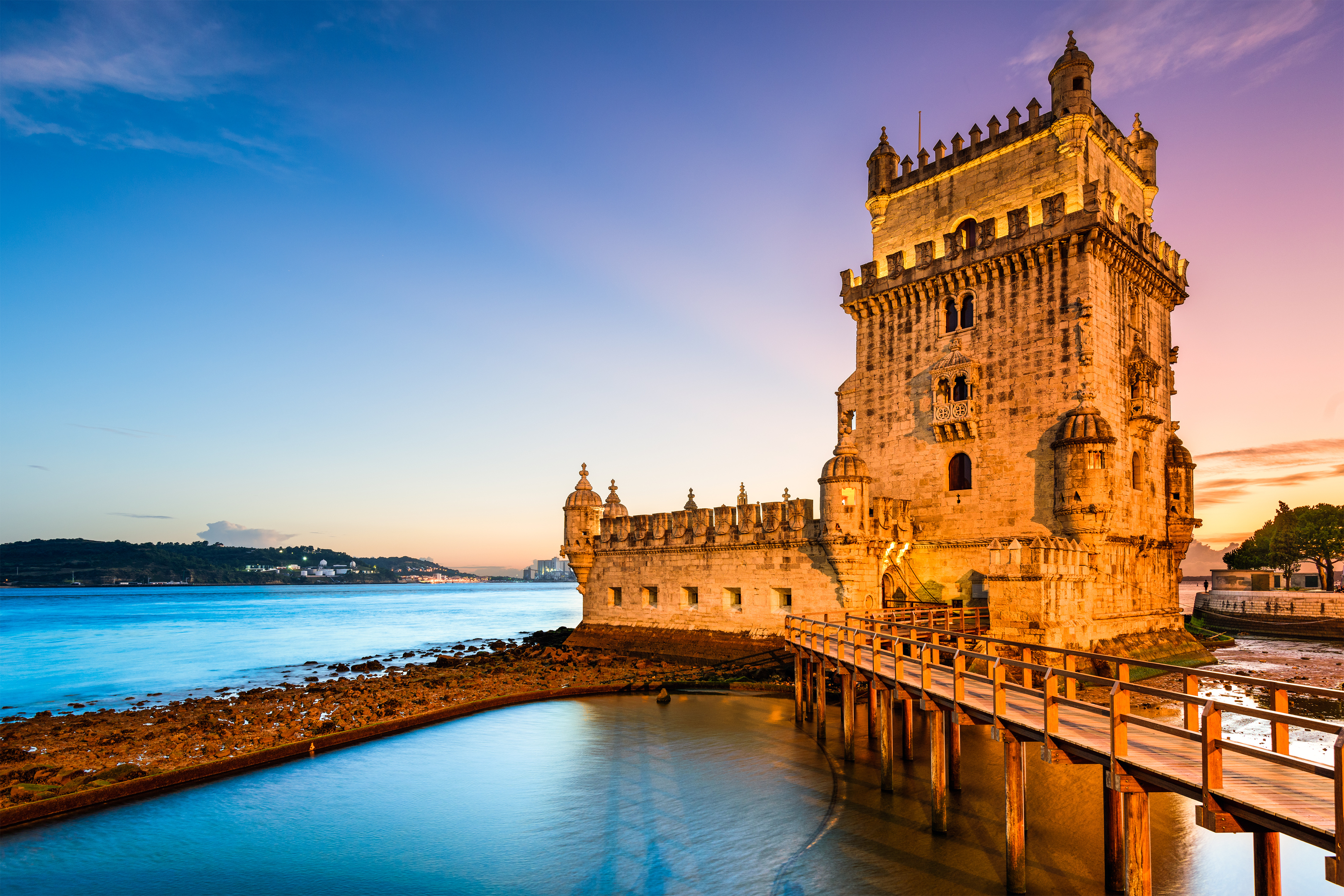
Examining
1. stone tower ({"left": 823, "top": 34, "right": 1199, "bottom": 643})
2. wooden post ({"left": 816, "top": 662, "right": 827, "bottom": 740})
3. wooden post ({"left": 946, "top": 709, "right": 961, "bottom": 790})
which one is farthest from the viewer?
stone tower ({"left": 823, "top": 34, "right": 1199, "bottom": 643})

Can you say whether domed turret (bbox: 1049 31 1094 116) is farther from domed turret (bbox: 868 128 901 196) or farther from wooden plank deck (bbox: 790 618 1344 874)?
wooden plank deck (bbox: 790 618 1344 874)

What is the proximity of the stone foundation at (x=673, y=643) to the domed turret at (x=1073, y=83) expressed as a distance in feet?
71.9

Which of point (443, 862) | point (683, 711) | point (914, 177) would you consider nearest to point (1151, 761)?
point (443, 862)

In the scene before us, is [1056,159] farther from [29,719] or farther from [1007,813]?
[29,719]

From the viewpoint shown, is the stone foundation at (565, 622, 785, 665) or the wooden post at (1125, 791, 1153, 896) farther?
the stone foundation at (565, 622, 785, 665)

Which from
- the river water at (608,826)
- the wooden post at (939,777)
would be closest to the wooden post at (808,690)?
the river water at (608,826)

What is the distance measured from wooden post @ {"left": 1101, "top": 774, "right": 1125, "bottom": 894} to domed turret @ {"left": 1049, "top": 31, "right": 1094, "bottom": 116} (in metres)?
24.2

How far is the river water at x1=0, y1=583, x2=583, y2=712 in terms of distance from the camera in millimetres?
36875

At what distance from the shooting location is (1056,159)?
89.5 ft

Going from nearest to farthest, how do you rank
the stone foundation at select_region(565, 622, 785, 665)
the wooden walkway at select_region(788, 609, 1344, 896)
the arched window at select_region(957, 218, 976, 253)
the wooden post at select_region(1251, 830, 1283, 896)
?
the wooden walkway at select_region(788, 609, 1344, 896)
the wooden post at select_region(1251, 830, 1283, 896)
the arched window at select_region(957, 218, 976, 253)
the stone foundation at select_region(565, 622, 785, 665)

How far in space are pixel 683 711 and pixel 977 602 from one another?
448 inches

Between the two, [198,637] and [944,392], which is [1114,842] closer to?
[944,392]

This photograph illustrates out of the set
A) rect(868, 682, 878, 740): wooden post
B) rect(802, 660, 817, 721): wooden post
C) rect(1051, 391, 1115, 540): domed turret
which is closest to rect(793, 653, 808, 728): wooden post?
rect(802, 660, 817, 721): wooden post

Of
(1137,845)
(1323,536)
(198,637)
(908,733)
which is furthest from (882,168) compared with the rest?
(198,637)
